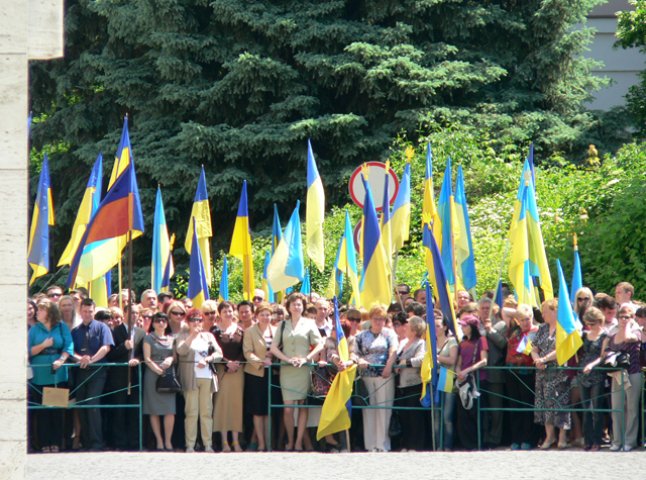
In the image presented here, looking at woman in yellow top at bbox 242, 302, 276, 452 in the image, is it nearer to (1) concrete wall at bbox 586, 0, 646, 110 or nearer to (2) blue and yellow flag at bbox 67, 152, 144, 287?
(2) blue and yellow flag at bbox 67, 152, 144, 287

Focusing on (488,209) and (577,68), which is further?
(577,68)

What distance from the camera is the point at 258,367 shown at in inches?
620

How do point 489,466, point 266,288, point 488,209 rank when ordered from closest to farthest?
1. point 489,466
2. point 266,288
3. point 488,209

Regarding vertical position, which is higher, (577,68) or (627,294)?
(577,68)

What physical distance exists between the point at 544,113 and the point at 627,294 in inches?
552

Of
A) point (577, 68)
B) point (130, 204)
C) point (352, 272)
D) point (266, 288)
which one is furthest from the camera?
point (577, 68)

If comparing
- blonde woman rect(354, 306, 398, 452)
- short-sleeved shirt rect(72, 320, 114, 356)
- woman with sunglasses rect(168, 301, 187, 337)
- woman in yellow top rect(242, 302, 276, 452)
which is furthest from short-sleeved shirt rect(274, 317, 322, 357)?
short-sleeved shirt rect(72, 320, 114, 356)

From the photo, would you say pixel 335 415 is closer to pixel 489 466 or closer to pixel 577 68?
pixel 489 466

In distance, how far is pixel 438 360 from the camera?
15359 mm

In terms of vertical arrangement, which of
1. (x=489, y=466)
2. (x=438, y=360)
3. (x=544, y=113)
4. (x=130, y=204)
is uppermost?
(x=544, y=113)

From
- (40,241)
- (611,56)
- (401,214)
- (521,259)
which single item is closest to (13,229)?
(521,259)

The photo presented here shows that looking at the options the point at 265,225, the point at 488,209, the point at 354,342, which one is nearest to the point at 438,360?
the point at 354,342

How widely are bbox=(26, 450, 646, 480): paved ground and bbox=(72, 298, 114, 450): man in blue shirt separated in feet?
1.84

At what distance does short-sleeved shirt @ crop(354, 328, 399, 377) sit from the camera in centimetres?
1555
